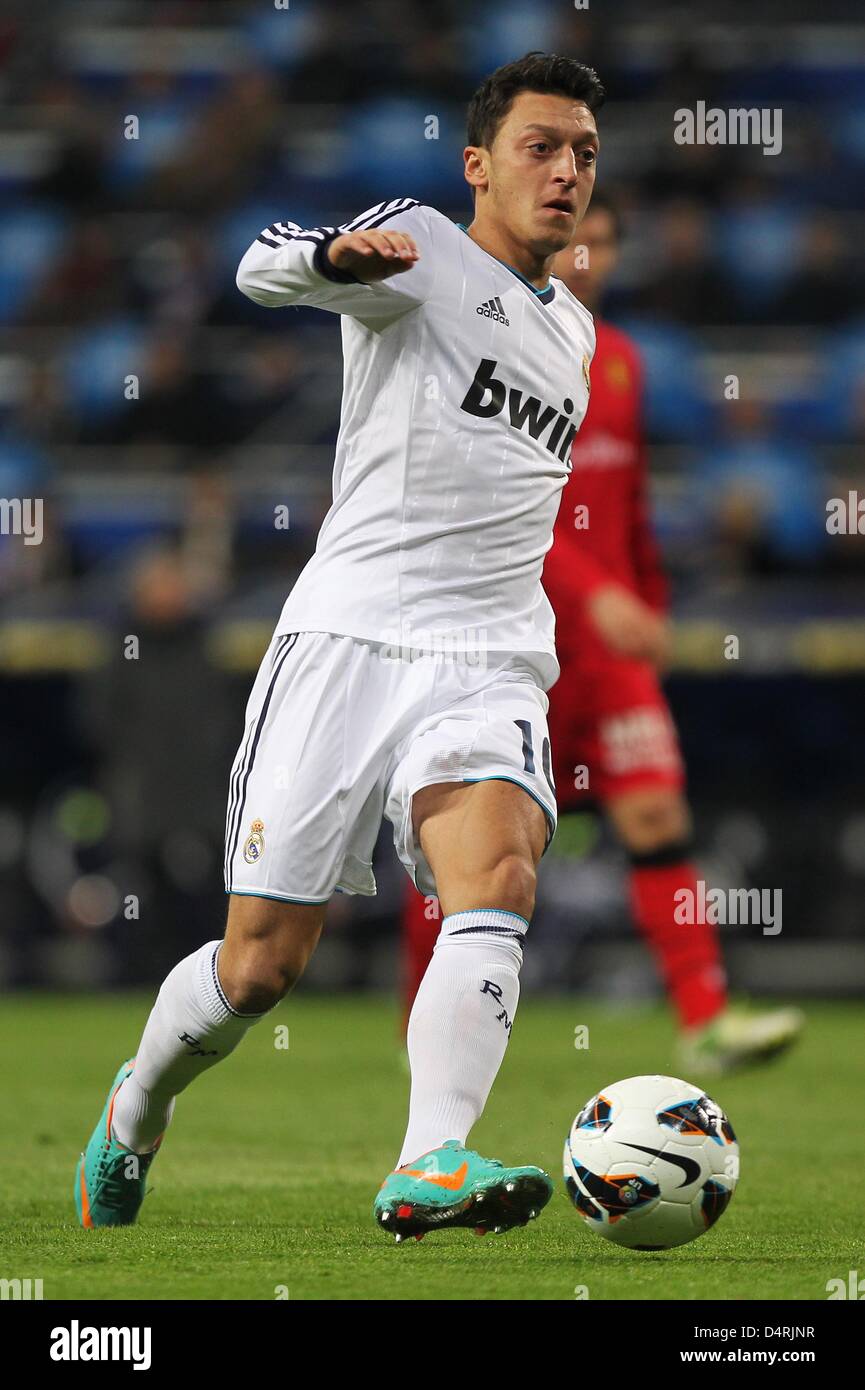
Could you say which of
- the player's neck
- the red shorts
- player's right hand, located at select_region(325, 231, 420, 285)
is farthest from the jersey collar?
the red shorts

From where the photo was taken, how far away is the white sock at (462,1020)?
3.85m

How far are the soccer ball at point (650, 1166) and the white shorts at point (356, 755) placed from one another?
0.53 m

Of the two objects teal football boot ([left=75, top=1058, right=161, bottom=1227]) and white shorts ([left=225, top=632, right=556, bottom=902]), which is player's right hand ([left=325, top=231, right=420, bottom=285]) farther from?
teal football boot ([left=75, top=1058, right=161, bottom=1227])

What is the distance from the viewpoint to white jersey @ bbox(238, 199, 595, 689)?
415cm

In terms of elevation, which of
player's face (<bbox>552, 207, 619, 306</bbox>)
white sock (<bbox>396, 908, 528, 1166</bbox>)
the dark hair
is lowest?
white sock (<bbox>396, 908, 528, 1166</bbox>)

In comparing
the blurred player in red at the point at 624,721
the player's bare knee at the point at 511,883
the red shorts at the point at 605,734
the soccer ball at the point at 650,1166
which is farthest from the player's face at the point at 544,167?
the red shorts at the point at 605,734

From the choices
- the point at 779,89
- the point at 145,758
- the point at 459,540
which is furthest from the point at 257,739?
the point at 779,89

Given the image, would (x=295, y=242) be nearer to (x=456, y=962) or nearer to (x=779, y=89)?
(x=456, y=962)

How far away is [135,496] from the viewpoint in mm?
12430

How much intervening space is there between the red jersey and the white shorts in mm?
2812

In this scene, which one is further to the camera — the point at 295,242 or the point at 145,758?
the point at 145,758
